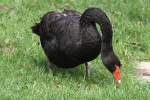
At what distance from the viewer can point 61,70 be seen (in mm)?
9633

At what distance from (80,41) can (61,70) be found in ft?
3.60

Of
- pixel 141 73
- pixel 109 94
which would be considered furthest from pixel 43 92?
pixel 141 73

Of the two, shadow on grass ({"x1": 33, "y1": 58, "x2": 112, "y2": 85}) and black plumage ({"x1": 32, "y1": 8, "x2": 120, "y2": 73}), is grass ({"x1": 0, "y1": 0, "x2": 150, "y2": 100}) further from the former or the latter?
black plumage ({"x1": 32, "y1": 8, "x2": 120, "y2": 73})

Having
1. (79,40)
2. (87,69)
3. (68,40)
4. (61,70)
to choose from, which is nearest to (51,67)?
(61,70)

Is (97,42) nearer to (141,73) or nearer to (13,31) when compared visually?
(141,73)

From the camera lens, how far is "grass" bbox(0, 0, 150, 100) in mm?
7453

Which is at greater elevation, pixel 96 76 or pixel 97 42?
pixel 97 42

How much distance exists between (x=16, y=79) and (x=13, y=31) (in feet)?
8.71

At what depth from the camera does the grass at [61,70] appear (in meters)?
7.45

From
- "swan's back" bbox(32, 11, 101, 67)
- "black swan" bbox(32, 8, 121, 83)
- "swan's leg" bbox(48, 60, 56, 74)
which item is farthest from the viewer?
"swan's leg" bbox(48, 60, 56, 74)

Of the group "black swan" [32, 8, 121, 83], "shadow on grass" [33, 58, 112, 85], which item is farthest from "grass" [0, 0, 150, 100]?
"black swan" [32, 8, 121, 83]

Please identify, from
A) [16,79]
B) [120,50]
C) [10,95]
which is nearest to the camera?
[10,95]

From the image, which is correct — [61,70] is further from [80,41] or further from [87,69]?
[80,41]

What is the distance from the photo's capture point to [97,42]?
8.66m
